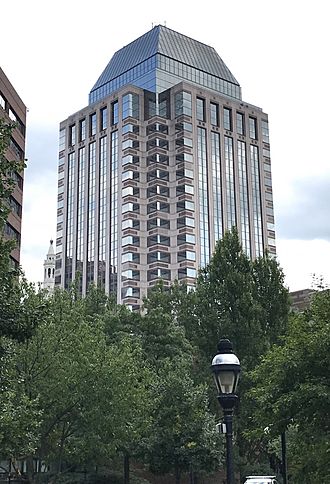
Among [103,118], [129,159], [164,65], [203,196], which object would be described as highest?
[164,65]

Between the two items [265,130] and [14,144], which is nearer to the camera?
[14,144]

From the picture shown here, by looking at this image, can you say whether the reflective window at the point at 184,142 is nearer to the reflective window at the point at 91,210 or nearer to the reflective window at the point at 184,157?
the reflective window at the point at 184,157

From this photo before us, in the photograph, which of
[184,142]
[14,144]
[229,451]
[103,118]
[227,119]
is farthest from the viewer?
[227,119]

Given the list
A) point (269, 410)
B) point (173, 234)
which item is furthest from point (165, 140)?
point (269, 410)

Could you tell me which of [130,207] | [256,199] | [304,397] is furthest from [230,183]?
[304,397]

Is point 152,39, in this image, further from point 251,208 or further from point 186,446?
point 186,446

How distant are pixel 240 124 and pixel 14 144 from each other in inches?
2545

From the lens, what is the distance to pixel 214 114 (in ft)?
372

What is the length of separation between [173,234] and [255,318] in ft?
202

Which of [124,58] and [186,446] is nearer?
[186,446]

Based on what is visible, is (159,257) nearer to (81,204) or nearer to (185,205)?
(185,205)

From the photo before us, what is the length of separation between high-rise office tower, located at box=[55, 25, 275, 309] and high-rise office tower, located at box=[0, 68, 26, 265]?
43.3 m

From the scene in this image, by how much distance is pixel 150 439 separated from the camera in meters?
35.4

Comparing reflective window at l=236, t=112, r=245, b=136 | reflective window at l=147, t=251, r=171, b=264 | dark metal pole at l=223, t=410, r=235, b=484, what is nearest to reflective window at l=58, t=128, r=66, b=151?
reflective window at l=236, t=112, r=245, b=136
